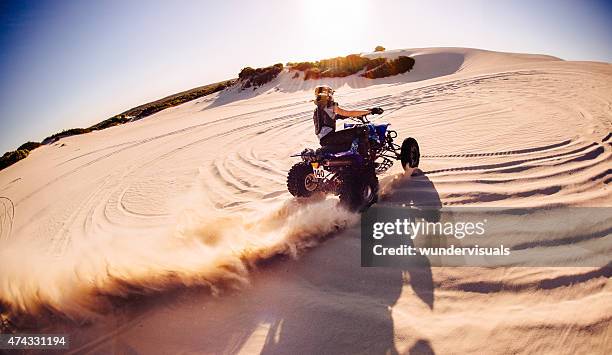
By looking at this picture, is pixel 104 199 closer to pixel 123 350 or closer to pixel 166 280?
pixel 166 280

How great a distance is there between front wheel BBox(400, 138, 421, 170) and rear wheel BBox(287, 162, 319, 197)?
56.3 inches

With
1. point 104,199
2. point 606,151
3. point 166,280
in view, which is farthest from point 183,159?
point 606,151

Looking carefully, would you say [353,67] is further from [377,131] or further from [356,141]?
[356,141]

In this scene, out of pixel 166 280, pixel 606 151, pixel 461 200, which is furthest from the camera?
pixel 606 151

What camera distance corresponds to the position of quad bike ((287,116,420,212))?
4.09m

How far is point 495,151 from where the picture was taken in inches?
220

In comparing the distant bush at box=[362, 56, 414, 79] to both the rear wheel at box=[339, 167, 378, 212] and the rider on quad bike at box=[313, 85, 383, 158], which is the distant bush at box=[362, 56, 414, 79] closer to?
the rider on quad bike at box=[313, 85, 383, 158]

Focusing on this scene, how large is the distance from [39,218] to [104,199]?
1204mm

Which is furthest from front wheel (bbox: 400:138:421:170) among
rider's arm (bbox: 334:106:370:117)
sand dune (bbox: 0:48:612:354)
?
rider's arm (bbox: 334:106:370:117)

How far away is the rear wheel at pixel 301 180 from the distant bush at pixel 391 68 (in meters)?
21.8

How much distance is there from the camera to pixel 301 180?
4.67 metres

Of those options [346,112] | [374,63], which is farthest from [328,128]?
[374,63]

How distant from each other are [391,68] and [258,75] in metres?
13.6

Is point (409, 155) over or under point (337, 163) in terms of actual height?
under
